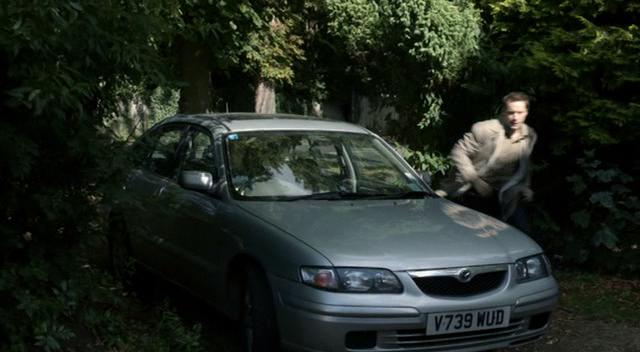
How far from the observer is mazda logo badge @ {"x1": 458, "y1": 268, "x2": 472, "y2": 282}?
4488 millimetres

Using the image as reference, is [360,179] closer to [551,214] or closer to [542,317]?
[542,317]

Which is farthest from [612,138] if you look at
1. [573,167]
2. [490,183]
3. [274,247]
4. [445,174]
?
[274,247]

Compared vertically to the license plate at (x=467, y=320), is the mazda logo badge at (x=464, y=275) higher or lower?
higher

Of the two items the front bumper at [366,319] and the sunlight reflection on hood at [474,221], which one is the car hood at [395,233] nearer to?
the sunlight reflection on hood at [474,221]

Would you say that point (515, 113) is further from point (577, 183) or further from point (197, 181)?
point (197, 181)

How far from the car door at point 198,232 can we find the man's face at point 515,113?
239cm

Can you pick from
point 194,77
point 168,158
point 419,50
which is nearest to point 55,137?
point 168,158

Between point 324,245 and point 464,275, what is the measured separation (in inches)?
30.6

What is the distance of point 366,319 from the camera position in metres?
4.29

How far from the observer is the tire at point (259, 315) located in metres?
4.59

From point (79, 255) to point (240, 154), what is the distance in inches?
64.3

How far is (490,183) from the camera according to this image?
6734 mm

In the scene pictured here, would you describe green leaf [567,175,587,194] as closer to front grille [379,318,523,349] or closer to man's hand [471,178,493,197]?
man's hand [471,178,493,197]

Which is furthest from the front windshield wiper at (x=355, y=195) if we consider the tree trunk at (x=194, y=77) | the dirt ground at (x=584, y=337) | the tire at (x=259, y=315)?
Result: the tree trunk at (x=194, y=77)
